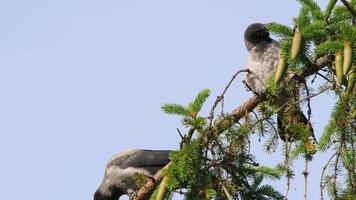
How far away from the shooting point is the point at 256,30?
26.7 ft

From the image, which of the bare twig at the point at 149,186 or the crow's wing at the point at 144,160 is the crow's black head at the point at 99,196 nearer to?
the crow's wing at the point at 144,160

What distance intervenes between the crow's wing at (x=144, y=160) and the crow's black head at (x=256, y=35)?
5.25ft

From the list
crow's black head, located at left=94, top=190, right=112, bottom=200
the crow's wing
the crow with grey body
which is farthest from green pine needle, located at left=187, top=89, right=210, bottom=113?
crow's black head, located at left=94, top=190, right=112, bottom=200

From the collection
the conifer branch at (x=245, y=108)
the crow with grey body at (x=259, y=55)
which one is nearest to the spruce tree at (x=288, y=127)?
the conifer branch at (x=245, y=108)

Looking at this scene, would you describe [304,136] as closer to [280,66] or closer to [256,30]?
[280,66]

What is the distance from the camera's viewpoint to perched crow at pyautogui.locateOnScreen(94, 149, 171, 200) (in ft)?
27.3

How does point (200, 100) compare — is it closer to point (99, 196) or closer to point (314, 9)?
point (314, 9)

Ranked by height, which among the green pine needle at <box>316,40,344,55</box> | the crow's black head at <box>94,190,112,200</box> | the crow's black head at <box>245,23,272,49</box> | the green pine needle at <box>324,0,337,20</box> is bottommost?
the crow's black head at <box>94,190,112,200</box>

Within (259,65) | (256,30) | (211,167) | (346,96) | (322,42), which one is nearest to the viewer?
(346,96)

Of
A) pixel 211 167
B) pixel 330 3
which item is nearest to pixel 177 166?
pixel 211 167

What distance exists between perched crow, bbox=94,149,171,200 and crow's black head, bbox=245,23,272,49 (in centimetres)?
161

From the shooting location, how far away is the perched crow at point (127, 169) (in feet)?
27.3

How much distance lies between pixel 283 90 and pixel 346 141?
80cm

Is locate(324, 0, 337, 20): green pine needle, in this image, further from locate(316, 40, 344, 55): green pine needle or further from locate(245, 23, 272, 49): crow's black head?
locate(245, 23, 272, 49): crow's black head
